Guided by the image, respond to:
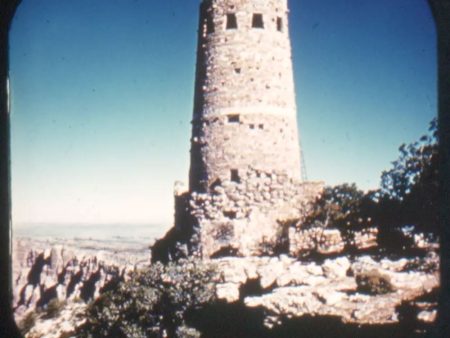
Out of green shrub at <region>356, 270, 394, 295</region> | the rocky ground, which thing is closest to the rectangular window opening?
the rocky ground

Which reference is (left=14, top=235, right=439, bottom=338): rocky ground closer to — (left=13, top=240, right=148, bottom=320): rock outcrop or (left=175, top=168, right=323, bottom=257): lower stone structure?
(left=175, top=168, right=323, bottom=257): lower stone structure

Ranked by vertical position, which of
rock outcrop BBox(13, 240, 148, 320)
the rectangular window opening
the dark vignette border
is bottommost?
rock outcrop BBox(13, 240, 148, 320)

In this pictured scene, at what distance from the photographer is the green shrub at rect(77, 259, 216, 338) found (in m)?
13.3

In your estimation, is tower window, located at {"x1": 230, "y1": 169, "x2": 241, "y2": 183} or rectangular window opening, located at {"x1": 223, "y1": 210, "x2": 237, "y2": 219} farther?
tower window, located at {"x1": 230, "y1": 169, "x2": 241, "y2": 183}

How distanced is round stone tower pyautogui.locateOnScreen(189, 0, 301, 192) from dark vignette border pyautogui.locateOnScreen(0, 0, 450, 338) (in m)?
18.5

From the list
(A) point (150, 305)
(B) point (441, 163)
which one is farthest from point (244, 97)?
(B) point (441, 163)

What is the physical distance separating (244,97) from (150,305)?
12.8 meters

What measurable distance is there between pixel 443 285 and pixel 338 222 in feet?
53.1

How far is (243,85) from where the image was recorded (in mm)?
23500

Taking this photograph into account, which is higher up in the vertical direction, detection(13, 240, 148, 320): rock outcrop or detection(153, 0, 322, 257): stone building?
detection(153, 0, 322, 257): stone building

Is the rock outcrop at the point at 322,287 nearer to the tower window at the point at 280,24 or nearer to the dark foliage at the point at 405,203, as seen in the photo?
the dark foliage at the point at 405,203

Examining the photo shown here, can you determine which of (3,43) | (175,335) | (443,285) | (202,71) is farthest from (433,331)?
(202,71)

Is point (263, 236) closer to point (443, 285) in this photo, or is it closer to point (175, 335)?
point (175, 335)

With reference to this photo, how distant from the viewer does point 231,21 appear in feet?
79.6
